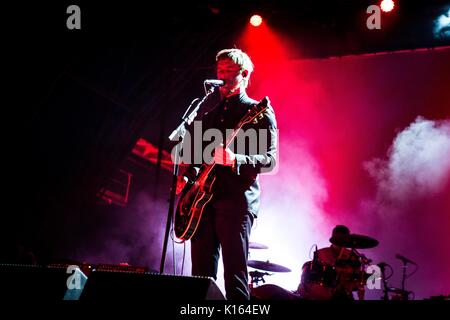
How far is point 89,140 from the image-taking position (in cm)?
715

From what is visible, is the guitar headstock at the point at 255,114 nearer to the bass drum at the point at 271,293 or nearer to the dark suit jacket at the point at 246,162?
the dark suit jacket at the point at 246,162

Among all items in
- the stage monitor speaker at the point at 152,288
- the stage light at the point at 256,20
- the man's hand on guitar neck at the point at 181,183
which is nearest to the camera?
the stage monitor speaker at the point at 152,288

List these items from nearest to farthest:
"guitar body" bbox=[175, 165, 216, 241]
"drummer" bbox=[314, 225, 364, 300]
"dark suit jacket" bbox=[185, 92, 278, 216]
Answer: "dark suit jacket" bbox=[185, 92, 278, 216], "guitar body" bbox=[175, 165, 216, 241], "drummer" bbox=[314, 225, 364, 300]

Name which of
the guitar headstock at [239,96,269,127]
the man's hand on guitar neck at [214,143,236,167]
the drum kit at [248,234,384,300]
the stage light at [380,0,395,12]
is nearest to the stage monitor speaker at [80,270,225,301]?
the man's hand on guitar neck at [214,143,236,167]

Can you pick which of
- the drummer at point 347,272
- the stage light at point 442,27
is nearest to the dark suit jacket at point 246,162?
the drummer at point 347,272

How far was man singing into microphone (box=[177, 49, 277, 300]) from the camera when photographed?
248 cm

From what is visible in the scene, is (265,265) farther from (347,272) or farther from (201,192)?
(201,192)

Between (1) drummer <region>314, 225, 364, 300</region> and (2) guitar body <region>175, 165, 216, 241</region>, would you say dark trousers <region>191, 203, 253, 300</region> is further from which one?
(1) drummer <region>314, 225, 364, 300</region>

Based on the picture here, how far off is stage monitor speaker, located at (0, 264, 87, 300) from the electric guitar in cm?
98

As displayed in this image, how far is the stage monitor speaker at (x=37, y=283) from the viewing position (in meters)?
1.73

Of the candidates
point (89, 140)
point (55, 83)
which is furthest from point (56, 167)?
point (55, 83)

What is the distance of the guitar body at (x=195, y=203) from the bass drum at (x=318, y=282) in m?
3.30

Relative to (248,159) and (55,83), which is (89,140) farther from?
(248,159)
